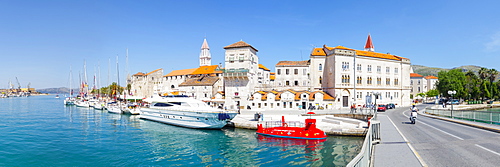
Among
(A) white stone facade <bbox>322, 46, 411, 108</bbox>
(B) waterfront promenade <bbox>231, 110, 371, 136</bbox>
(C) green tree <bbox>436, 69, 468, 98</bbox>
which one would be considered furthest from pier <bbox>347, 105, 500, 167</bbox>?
(C) green tree <bbox>436, 69, 468, 98</bbox>

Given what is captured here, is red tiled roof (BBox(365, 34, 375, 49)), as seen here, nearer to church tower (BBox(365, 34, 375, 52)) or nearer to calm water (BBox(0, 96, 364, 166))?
church tower (BBox(365, 34, 375, 52))

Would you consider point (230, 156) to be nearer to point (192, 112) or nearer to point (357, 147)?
point (357, 147)

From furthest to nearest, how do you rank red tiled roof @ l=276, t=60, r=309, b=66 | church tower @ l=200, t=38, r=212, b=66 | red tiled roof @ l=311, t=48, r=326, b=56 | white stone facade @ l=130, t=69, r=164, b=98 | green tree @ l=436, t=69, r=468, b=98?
church tower @ l=200, t=38, r=212, b=66 → white stone facade @ l=130, t=69, r=164, b=98 → green tree @ l=436, t=69, r=468, b=98 → red tiled roof @ l=311, t=48, r=326, b=56 → red tiled roof @ l=276, t=60, r=309, b=66

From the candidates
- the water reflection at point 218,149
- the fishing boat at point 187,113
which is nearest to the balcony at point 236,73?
the fishing boat at point 187,113

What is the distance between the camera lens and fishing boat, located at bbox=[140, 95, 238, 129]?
33.4m

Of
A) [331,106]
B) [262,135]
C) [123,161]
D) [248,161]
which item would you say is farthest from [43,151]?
[331,106]

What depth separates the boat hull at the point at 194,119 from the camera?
33.3 m

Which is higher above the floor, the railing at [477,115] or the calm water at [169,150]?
the railing at [477,115]

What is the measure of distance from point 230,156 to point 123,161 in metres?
7.91

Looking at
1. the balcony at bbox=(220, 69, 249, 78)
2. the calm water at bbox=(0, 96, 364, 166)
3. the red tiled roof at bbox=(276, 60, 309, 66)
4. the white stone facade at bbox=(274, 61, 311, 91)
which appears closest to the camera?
the calm water at bbox=(0, 96, 364, 166)

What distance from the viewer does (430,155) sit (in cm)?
1105

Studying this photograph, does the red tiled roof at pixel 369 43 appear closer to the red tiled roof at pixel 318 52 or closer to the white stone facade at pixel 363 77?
the white stone facade at pixel 363 77

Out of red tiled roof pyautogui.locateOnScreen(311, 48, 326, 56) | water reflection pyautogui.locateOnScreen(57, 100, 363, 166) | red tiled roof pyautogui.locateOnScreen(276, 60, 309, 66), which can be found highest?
red tiled roof pyautogui.locateOnScreen(311, 48, 326, 56)

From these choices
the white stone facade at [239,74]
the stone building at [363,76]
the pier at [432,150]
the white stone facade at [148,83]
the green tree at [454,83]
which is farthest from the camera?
the white stone facade at [148,83]
